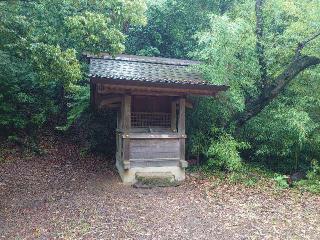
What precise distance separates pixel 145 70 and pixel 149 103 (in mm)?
1284

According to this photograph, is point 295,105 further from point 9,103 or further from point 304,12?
point 9,103

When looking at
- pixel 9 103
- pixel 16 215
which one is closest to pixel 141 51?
pixel 9 103

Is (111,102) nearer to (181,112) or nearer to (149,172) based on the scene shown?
(181,112)

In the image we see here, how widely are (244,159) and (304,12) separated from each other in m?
5.80

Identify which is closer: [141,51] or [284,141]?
[284,141]

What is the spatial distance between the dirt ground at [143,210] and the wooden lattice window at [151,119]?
194 centimetres

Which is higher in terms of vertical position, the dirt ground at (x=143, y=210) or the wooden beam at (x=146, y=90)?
the wooden beam at (x=146, y=90)

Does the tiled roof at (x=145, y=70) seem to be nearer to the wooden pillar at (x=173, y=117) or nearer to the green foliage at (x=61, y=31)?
the green foliage at (x=61, y=31)

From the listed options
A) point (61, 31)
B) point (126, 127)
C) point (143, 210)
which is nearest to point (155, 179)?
point (126, 127)

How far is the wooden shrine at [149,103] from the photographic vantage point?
9.24 m

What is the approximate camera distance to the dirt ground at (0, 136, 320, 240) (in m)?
6.62

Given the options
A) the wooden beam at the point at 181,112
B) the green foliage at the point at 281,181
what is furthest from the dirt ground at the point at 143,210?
the wooden beam at the point at 181,112

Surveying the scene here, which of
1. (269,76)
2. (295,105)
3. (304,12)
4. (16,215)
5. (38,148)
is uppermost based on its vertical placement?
(304,12)

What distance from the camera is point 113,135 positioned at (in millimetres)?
13852
